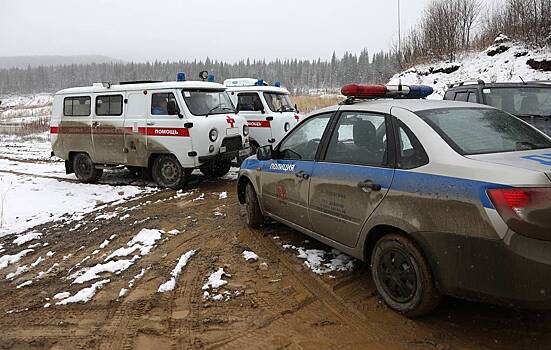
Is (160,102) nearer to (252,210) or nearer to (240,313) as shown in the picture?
(252,210)

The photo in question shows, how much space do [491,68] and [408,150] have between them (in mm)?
18188

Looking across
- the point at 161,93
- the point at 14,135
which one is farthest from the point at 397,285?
the point at 14,135

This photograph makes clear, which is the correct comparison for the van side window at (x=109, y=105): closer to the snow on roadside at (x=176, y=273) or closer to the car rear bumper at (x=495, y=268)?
the snow on roadside at (x=176, y=273)

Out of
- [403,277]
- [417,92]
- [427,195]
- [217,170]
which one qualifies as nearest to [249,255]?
[403,277]

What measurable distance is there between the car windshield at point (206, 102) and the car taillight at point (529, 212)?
7.20 metres

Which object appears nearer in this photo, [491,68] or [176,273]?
[176,273]

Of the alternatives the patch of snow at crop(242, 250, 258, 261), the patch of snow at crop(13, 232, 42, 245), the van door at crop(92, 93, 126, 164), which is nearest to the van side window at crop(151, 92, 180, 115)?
the van door at crop(92, 93, 126, 164)

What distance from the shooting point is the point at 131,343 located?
10.5ft

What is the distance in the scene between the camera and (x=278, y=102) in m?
11.4

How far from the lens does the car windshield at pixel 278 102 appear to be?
1116 cm

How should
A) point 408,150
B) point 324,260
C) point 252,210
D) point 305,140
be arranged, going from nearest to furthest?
point 408,150 → point 324,260 → point 305,140 → point 252,210

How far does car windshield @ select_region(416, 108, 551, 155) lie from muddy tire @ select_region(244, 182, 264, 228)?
2.86 metres

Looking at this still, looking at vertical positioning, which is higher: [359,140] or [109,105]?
[109,105]

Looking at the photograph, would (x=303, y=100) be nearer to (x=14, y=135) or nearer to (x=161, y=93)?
(x=14, y=135)
